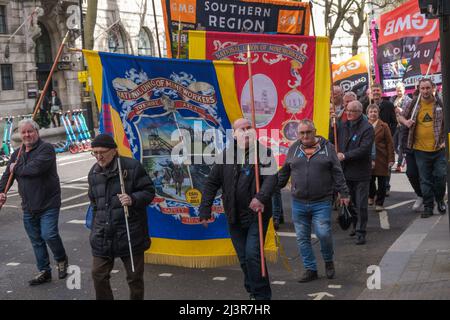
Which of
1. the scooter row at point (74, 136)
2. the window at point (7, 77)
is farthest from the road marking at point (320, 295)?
the window at point (7, 77)

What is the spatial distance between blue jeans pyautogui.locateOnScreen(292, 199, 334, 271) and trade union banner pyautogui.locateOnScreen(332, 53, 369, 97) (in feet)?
32.7

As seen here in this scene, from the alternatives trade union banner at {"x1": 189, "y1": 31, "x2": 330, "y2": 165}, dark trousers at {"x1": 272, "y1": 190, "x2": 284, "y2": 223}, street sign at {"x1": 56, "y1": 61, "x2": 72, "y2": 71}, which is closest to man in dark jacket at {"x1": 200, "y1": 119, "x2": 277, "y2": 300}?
trade union banner at {"x1": 189, "y1": 31, "x2": 330, "y2": 165}

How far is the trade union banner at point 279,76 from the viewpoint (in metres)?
9.22

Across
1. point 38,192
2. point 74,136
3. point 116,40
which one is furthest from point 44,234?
point 116,40

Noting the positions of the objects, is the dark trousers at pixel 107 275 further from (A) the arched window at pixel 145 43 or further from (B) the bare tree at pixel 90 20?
(A) the arched window at pixel 145 43

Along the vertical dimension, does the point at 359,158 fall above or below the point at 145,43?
below

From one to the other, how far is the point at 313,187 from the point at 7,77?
85.9 ft

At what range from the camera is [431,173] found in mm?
9836

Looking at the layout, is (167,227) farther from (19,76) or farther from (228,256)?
(19,76)

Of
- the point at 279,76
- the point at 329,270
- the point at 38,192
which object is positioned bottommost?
the point at 329,270

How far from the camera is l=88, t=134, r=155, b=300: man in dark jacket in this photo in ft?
18.8

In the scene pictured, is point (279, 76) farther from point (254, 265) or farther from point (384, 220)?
point (254, 265)
